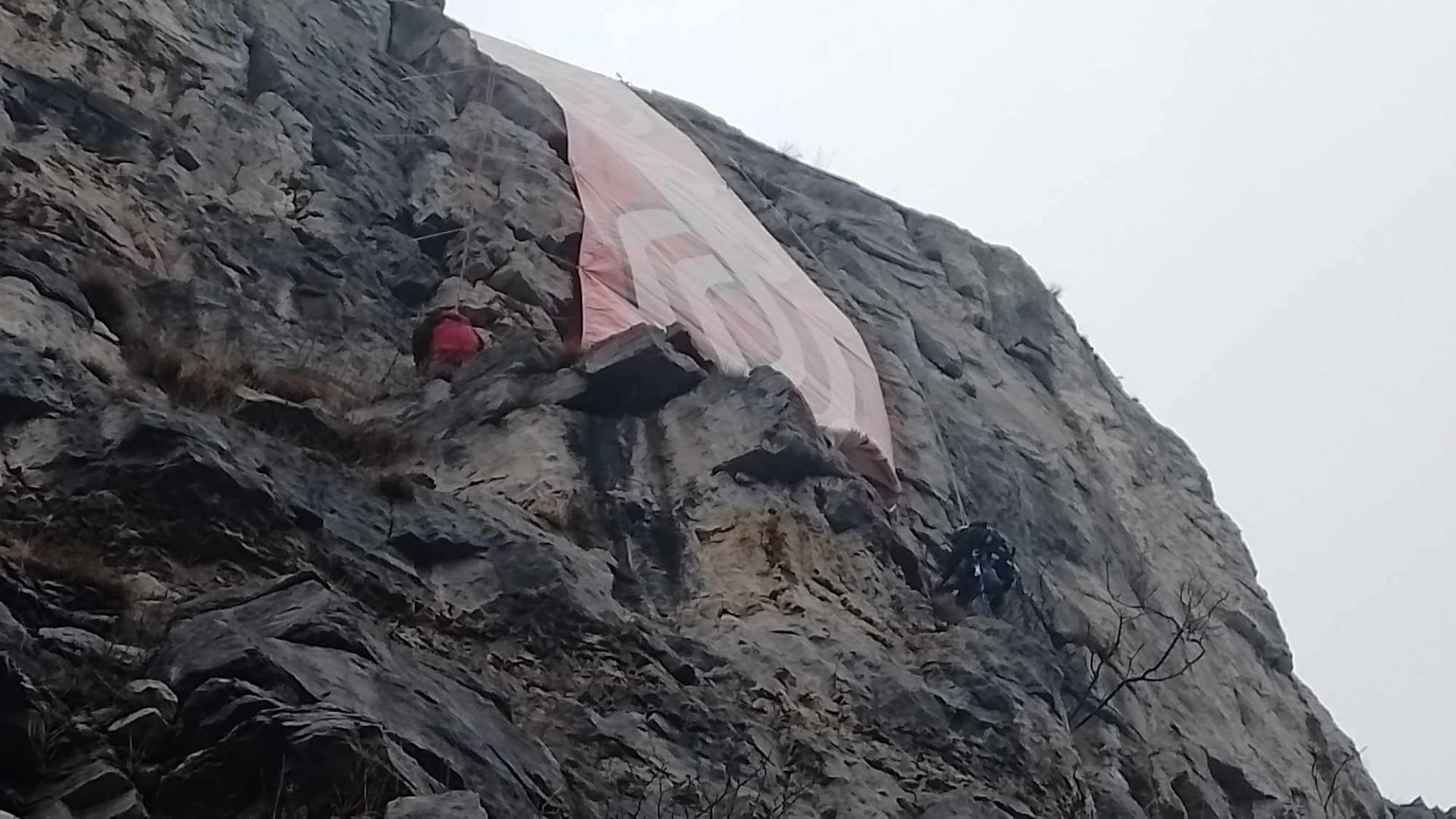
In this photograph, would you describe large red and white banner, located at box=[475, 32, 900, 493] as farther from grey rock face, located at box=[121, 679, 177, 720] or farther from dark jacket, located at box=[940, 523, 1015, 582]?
grey rock face, located at box=[121, 679, 177, 720]

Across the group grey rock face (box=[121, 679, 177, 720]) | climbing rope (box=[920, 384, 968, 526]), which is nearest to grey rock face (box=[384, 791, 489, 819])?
grey rock face (box=[121, 679, 177, 720])

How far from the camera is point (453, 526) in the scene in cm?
845

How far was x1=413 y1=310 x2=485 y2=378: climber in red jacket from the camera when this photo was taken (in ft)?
36.6

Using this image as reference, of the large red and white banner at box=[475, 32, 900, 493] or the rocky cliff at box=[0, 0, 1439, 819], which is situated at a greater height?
the large red and white banner at box=[475, 32, 900, 493]

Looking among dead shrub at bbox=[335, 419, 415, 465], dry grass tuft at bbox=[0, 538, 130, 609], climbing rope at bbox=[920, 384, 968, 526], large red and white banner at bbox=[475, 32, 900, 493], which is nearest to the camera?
dry grass tuft at bbox=[0, 538, 130, 609]

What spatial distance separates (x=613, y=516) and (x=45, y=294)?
354 cm

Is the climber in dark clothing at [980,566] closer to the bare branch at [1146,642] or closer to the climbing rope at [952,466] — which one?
the bare branch at [1146,642]

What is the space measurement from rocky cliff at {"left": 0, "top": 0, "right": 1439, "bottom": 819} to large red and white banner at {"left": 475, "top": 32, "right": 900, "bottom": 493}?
14.4 inches

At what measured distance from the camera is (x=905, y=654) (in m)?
9.70

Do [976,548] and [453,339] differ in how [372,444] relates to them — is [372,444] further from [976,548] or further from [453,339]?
[976,548]

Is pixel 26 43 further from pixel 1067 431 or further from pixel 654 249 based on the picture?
pixel 1067 431

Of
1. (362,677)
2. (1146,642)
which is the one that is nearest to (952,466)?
(1146,642)

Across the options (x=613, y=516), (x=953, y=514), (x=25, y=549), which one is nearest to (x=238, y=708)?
(x=25, y=549)

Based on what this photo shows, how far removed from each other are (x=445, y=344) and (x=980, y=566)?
4.38 metres
